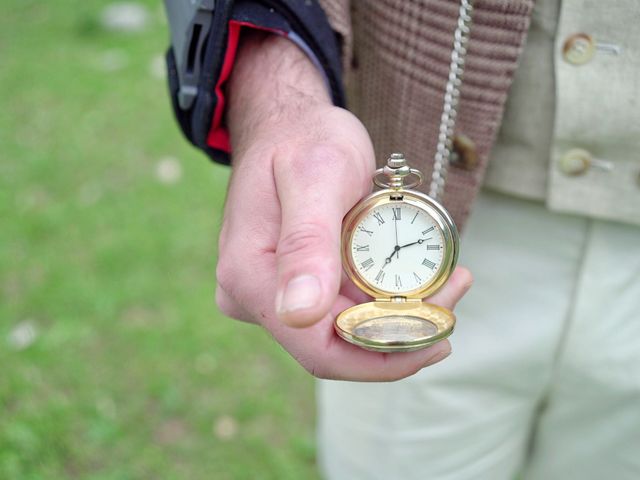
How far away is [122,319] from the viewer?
3.13 metres

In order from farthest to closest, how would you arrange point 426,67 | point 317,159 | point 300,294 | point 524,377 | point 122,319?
point 122,319 → point 524,377 → point 426,67 → point 317,159 → point 300,294

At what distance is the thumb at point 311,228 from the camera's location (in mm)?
849

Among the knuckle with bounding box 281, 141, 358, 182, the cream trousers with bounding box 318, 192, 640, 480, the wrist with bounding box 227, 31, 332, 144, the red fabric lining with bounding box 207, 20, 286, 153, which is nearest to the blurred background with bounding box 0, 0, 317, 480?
the cream trousers with bounding box 318, 192, 640, 480

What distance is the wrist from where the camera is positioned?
114cm

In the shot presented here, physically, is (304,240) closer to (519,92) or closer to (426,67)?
(426,67)

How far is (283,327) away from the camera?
100 centimetres

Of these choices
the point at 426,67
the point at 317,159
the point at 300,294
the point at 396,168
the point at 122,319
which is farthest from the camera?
the point at 122,319

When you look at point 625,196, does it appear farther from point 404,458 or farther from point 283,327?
point 404,458

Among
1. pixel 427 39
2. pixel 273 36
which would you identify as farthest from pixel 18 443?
pixel 427 39

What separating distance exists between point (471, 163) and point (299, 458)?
1704 mm

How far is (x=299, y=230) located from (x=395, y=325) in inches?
10.1

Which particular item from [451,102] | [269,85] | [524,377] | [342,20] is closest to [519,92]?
[451,102]

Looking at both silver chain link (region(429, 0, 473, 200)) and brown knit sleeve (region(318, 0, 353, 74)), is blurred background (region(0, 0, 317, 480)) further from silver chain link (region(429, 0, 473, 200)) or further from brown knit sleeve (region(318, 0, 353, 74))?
brown knit sleeve (region(318, 0, 353, 74))

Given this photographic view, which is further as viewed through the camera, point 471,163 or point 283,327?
point 471,163
